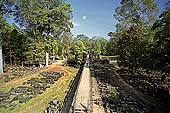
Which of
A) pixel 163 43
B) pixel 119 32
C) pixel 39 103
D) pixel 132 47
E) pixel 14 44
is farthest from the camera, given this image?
pixel 14 44

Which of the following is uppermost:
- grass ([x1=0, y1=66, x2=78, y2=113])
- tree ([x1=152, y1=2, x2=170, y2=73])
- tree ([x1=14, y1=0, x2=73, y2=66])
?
tree ([x1=14, y1=0, x2=73, y2=66])

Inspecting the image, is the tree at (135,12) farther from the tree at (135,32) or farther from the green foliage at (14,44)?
the green foliage at (14,44)

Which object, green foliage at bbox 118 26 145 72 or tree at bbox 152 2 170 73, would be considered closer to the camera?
tree at bbox 152 2 170 73

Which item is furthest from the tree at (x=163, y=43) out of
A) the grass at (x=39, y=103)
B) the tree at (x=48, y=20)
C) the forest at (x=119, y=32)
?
the tree at (x=48, y=20)

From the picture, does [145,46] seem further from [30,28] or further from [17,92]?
[30,28]

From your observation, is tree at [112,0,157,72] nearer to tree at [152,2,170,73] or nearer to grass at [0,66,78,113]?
tree at [152,2,170,73]

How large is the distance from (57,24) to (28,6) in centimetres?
582

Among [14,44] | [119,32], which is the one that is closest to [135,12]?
[119,32]

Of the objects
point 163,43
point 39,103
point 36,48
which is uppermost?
point 36,48

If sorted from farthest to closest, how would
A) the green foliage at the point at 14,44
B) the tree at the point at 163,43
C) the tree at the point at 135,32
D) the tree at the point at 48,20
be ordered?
the green foliage at the point at 14,44, the tree at the point at 48,20, the tree at the point at 135,32, the tree at the point at 163,43

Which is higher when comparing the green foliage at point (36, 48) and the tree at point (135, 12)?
the tree at point (135, 12)

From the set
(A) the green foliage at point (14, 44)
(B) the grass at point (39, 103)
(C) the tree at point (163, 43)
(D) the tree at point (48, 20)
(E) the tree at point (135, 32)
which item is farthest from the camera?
(A) the green foliage at point (14, 44)

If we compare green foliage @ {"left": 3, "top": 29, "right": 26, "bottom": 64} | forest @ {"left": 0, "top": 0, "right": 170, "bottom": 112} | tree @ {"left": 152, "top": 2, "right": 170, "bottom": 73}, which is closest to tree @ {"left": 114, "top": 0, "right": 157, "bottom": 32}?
forest @ {"left": 0, "top": 0, "right": 170, "bottom": 112}

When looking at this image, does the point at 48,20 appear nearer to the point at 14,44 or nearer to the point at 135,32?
the point at 14,44
